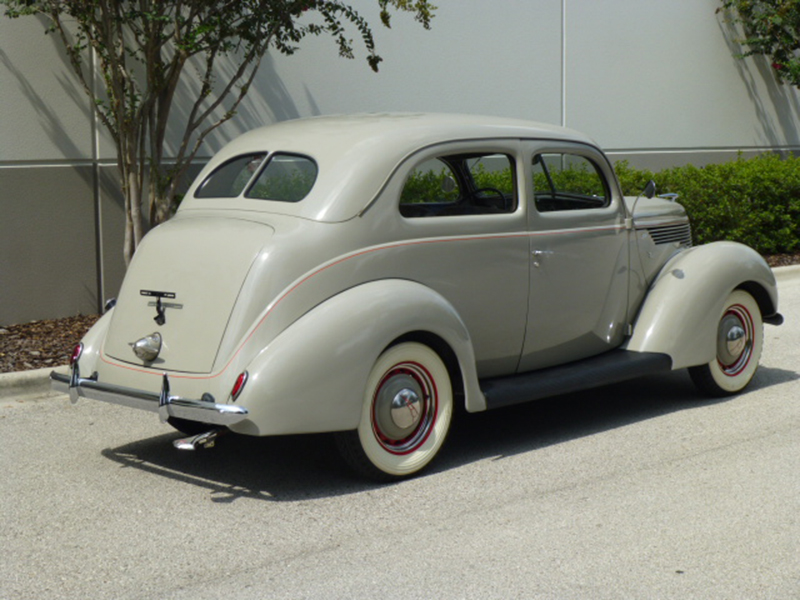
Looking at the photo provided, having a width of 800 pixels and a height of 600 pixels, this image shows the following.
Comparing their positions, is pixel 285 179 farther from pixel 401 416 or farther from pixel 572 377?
pixel 572 377

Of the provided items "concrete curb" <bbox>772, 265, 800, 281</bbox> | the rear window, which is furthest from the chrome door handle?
"concrete curb" <bbox>772, 265, 800, 281</bbox>

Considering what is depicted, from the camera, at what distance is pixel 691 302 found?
684cm

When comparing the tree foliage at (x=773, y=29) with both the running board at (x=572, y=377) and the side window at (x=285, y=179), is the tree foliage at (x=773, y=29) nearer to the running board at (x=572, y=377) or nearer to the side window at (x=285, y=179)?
the running board at (x=572, y=377)

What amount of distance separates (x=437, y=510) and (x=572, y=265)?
1.99 m

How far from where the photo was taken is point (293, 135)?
20.2ft

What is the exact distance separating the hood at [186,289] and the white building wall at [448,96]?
13.1 feet

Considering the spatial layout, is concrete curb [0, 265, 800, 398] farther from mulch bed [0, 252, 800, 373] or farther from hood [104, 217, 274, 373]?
hood [104, 217, 274, 373]

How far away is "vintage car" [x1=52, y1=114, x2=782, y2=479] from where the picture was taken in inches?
206

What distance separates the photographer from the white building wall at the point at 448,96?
9375mm

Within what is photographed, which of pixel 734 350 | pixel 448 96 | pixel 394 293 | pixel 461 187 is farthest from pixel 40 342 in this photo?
pixel 448 96

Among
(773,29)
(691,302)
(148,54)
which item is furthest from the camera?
(773,29)

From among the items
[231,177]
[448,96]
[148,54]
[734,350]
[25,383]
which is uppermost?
[148,54]

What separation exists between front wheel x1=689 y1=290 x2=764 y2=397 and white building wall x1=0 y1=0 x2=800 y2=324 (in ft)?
17.5

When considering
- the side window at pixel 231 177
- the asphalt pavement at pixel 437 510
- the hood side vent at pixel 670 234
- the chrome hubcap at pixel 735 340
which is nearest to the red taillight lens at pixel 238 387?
the asphalt pavement at pixel 437 510
